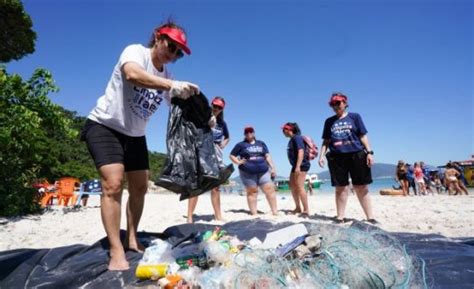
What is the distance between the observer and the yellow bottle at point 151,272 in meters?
2.14

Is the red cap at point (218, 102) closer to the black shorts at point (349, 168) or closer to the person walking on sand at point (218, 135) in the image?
the person walking on sand at point (218, 135)

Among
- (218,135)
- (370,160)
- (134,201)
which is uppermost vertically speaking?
(218,135)

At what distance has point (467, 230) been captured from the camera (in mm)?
4254

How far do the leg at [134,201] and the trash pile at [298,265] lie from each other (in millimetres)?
571

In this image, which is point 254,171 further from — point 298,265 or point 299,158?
point 298,265

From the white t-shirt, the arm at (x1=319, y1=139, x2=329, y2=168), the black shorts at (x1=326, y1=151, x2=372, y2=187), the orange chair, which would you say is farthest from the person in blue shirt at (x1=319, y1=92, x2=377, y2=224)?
A: the orange chair

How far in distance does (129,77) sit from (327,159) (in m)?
3.75

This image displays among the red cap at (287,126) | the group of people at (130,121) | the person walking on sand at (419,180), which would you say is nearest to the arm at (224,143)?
the red cap at (287,126)

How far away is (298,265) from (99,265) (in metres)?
1.54

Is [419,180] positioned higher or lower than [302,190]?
lower

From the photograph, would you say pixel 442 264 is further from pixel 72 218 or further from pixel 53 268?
pixel 72 218

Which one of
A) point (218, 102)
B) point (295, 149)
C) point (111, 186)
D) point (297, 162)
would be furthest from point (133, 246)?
point (295, 149)

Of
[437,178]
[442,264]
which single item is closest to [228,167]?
[442,264]

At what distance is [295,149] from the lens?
20.1ft
